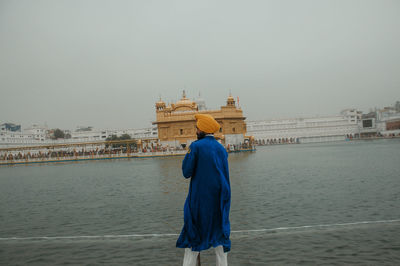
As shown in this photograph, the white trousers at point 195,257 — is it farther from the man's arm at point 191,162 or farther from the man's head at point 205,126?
the man's head at point 205,126

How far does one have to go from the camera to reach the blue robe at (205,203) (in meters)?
4.03

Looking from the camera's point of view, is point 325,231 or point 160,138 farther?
point 160,138

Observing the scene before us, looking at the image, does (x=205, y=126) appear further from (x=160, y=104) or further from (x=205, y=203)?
(x=160, y=104)

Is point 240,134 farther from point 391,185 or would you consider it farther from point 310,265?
point 310,265

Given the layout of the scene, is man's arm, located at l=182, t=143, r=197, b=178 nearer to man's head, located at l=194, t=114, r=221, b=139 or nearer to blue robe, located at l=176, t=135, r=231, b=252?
blue robe, located at l=176, t=135, r=231, b=252

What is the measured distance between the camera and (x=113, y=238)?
7.05m

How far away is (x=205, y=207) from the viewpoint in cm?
403

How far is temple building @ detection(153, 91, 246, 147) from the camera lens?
55.6m

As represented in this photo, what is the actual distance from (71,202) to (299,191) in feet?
24.1

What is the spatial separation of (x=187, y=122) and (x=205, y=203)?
51.7 meters

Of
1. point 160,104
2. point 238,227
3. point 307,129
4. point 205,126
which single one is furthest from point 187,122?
point 307,129

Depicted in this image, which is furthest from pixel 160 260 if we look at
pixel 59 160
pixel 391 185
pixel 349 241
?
pixel 59 160

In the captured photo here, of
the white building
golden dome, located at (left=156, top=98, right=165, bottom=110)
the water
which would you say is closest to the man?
the water

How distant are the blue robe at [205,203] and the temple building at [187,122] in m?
50.5
